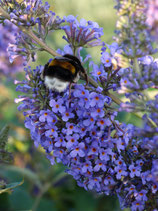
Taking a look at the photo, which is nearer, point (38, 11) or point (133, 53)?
Answer: point (133, 53)

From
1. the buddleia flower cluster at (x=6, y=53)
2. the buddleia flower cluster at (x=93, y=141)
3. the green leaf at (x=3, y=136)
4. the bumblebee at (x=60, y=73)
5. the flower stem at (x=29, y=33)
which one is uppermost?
the buddleia flower cluster at (x=6, y=53)

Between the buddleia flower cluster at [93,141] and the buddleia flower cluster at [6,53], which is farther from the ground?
the buddleia flower cluster at [6,53]

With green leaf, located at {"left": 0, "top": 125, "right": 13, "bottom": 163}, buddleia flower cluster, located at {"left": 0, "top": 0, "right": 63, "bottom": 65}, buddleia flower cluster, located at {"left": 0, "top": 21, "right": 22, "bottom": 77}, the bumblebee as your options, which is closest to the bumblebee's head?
the bumblebee

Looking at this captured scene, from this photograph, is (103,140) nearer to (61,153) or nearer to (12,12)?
(61,153)

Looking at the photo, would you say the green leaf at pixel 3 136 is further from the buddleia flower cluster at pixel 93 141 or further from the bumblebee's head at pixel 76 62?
the bumblebee's head at pixel 76 62

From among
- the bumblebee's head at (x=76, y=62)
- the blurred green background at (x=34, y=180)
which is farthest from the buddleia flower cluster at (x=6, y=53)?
the bumblebee's head at (x=76, y=62)

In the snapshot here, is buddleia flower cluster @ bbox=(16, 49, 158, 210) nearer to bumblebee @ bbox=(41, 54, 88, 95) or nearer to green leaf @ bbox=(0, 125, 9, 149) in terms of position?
bumblebee @ bbox=(41, 54, 88, 95)

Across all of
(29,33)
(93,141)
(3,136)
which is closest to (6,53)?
(3,136)

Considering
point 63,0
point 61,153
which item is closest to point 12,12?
point 61,153
